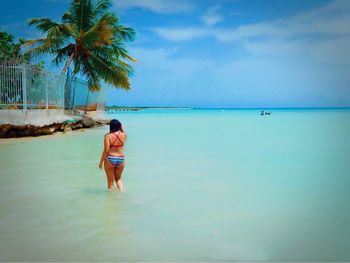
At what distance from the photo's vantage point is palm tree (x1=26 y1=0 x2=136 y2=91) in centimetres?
1925

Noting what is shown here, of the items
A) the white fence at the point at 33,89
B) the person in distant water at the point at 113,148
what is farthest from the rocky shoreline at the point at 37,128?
the person in distant water at the point at 113,148

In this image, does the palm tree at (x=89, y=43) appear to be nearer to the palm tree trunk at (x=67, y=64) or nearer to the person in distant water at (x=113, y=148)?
the palm tree trunk at (x=67, y=64)

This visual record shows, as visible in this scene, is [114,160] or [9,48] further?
[9,48]

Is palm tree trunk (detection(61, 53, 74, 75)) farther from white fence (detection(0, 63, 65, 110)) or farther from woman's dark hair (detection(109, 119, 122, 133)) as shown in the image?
woman's dark hair (detection(109, 119, 122, 133))

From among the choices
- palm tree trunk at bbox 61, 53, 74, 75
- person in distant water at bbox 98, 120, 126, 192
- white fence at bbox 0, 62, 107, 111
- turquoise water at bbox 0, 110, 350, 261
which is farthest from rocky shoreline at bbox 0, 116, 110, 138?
person in distant water at bbox 98, 120, 126, 192

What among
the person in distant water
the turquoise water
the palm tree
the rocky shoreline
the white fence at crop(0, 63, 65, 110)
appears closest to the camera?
the turquoise water

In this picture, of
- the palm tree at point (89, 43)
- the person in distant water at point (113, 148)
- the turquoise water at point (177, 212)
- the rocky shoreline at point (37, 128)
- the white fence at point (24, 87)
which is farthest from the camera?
the palm tree at point (89, 43)

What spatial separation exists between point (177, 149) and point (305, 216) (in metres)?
7.15

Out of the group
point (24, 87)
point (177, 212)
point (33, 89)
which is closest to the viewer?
point (177, 212)

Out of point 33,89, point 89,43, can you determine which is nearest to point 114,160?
point 33,89

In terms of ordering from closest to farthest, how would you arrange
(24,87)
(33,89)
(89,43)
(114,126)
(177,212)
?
(177,212) → (114,126) → (24,87) → (33,89) → (89,43)

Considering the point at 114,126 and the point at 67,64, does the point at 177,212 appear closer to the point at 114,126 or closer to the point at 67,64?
the point at 114,126

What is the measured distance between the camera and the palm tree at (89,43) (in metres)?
19.2

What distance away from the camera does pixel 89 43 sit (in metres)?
19.5
